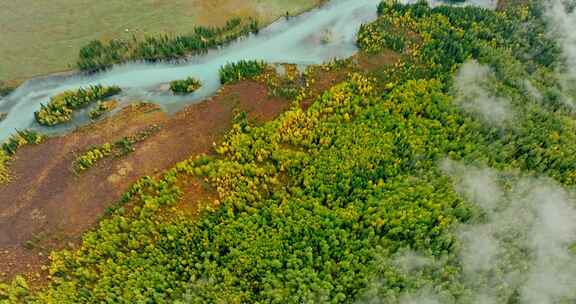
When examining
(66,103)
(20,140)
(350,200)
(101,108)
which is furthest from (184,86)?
(350,200)

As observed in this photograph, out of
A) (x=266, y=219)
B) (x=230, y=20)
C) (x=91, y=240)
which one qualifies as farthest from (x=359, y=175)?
(x=230, y=20)

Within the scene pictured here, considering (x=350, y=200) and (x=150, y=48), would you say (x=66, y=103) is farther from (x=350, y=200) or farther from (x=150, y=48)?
(x=350, y=200)

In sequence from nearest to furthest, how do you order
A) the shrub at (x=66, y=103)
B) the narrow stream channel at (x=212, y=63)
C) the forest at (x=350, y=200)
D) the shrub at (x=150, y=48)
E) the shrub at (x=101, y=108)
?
the forest at (x=350, y=200)
the shrub at (x=66, y=103)
the shrub at (x=101, y=108)
the narrow stream channel at (x=212, y=63)
the shrub at (x=150, y=48)

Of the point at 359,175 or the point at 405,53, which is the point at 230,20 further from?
the point at 359,175

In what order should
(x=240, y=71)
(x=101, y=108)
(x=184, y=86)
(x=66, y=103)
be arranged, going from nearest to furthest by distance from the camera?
(x=66, y=103) < (x=101, y=108) < (x=184, y=86) < (x=240, y=71)

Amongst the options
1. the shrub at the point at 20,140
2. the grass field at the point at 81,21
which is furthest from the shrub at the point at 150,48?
the shrub at the point at 20,140

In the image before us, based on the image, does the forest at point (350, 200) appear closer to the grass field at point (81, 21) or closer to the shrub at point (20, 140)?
the grass field at point (81, 21)

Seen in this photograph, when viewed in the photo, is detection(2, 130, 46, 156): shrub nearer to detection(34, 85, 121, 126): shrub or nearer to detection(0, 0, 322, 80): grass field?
detection(34, 85, 121, 126): shrub
